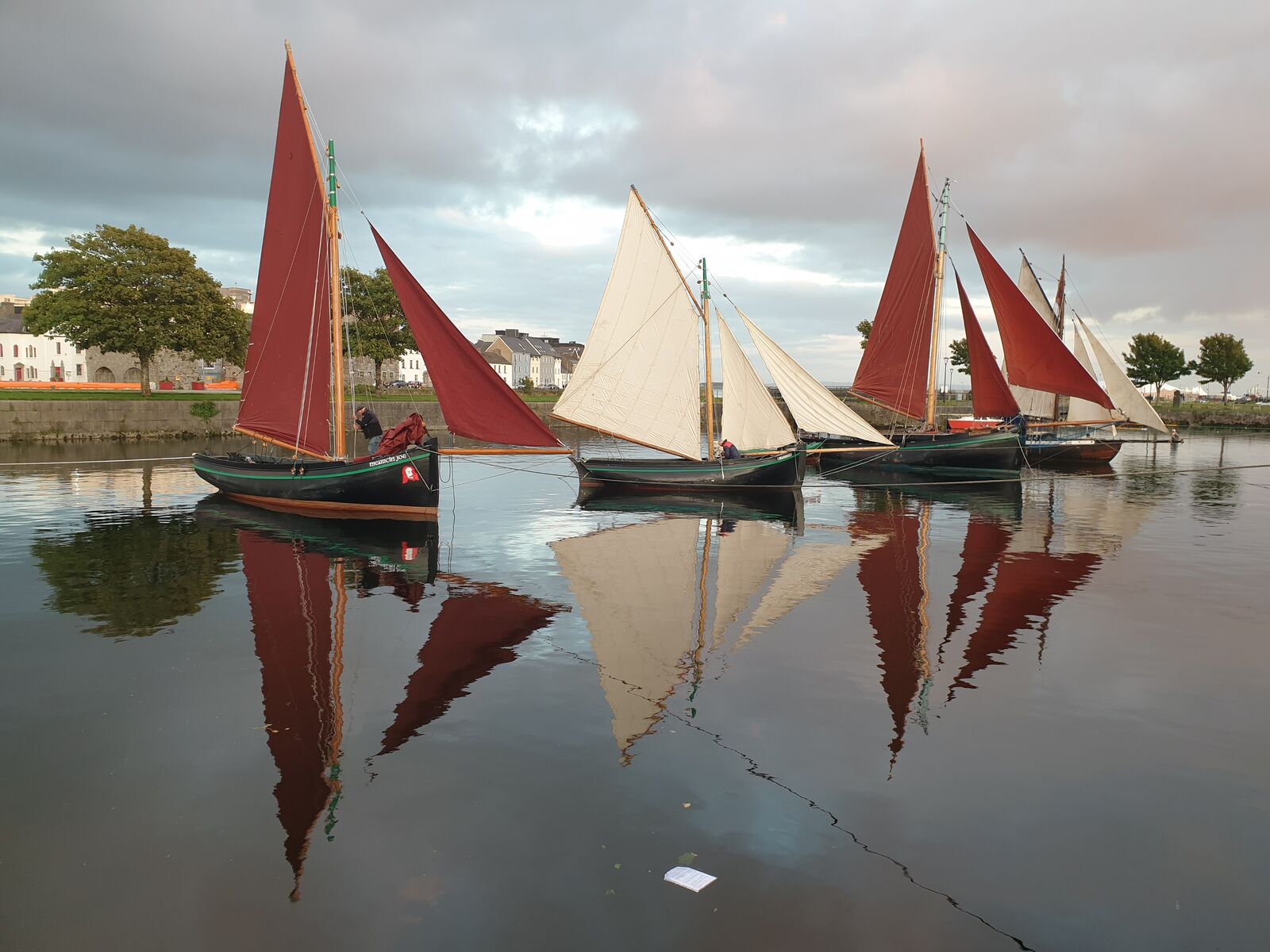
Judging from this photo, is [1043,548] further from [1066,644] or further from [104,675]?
[104,675]

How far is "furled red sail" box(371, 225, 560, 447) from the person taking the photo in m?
→ 24.2

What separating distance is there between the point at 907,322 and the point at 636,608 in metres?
34.5

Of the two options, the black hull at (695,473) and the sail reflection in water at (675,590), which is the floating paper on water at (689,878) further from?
the black hull at (695,473)

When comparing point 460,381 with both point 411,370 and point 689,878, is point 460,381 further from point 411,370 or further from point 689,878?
point 411,370

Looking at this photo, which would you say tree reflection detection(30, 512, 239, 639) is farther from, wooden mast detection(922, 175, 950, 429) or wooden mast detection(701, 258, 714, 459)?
wooden mast detection(922, 175, 950, 429)

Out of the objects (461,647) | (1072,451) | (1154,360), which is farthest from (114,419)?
(1154,360)

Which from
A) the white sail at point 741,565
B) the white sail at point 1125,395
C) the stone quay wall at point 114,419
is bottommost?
the white sail at point 741,565

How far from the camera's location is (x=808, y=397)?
3481 cm

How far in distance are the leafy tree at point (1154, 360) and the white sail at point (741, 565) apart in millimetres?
112420

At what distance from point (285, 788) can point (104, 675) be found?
4984 millimetres

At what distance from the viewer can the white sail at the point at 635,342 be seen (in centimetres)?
3170

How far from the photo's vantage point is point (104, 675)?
1113 cm

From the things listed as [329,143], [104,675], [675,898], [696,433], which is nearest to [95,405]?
[329,143]

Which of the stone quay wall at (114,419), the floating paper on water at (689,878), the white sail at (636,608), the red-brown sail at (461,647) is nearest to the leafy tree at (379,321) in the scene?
the stone quay wall at (114,419)
